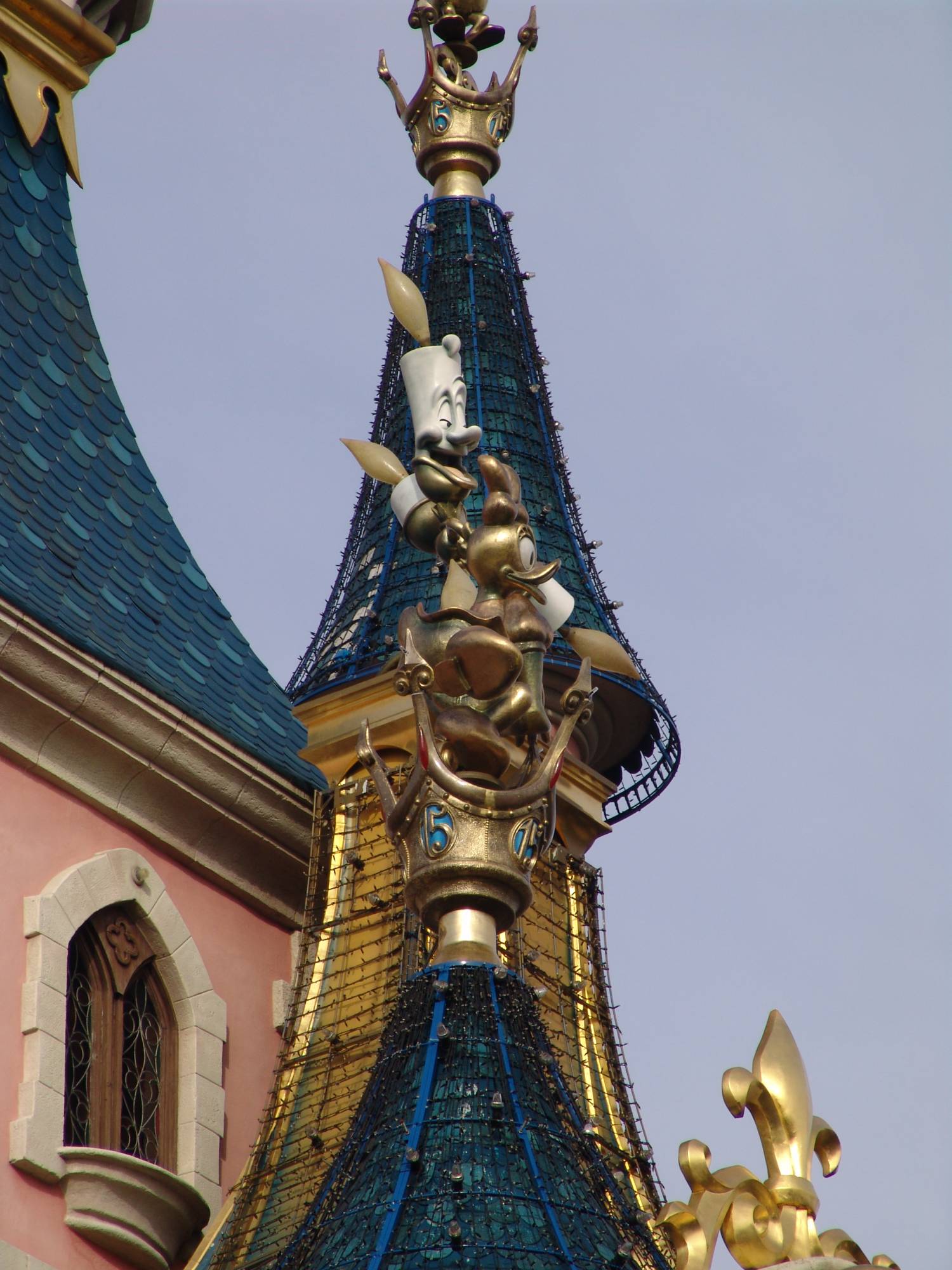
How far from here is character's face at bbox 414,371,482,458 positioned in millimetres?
14023

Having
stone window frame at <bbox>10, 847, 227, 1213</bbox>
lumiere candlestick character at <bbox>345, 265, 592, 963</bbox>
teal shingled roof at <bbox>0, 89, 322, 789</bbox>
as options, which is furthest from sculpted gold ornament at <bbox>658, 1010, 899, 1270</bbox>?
teal shingled roof at <bbox>0, 89, 322, 789</bbox>

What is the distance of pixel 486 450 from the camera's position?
1612 cm

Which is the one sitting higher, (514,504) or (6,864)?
(514,504)

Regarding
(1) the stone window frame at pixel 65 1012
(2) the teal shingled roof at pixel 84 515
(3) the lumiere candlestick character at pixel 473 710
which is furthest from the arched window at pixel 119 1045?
(3) the lumiere candlestick character at pixel 473 710

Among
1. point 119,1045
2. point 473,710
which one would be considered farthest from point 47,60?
point 473,710

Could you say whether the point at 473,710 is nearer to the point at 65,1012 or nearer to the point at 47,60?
the point at 65,1012

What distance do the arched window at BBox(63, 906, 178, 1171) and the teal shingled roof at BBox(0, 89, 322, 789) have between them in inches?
44.0

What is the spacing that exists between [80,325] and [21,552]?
7.56 feet

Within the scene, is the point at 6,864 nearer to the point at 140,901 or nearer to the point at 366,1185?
the point at 140,901

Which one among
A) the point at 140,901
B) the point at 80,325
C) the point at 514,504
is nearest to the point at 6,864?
the point at 140,901

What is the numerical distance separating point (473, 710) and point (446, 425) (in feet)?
4.89

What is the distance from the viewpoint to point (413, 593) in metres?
15.6

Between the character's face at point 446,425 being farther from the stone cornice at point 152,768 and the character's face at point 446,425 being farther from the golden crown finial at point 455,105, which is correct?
the golden crown finial at point 455,105

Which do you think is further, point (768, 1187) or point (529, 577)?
point (529, 577)
